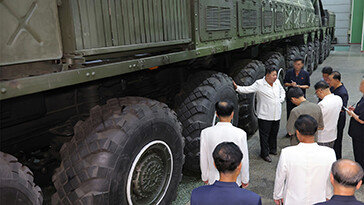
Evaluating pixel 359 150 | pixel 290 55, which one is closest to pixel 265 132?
pixel 359 150

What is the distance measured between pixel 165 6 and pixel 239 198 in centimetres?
218

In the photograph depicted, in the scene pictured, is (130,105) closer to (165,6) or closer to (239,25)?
(165,6)

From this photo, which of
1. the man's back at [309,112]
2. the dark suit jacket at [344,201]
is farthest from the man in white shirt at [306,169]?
the man's back at [309,112]

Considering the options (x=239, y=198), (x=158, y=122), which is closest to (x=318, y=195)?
(x=239, y=198)

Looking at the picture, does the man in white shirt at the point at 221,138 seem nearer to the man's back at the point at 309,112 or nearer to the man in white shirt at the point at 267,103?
the man's back at the point at 309,112

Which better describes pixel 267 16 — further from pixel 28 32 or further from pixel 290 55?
pixel 28 32

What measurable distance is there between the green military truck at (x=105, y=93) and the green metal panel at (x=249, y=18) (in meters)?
0.08

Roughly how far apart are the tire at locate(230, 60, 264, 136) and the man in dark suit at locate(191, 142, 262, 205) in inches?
146

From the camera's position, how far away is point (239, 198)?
1.98m

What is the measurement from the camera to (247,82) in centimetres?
581

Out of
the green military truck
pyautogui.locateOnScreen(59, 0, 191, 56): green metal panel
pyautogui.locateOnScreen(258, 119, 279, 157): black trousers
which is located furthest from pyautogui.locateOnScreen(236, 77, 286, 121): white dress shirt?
pyautogui.locateOnScreen(59, 0, 191, 56): green metal panel

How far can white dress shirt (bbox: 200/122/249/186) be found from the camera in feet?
10.5

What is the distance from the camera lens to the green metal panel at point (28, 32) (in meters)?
1.95

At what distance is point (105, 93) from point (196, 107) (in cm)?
116
